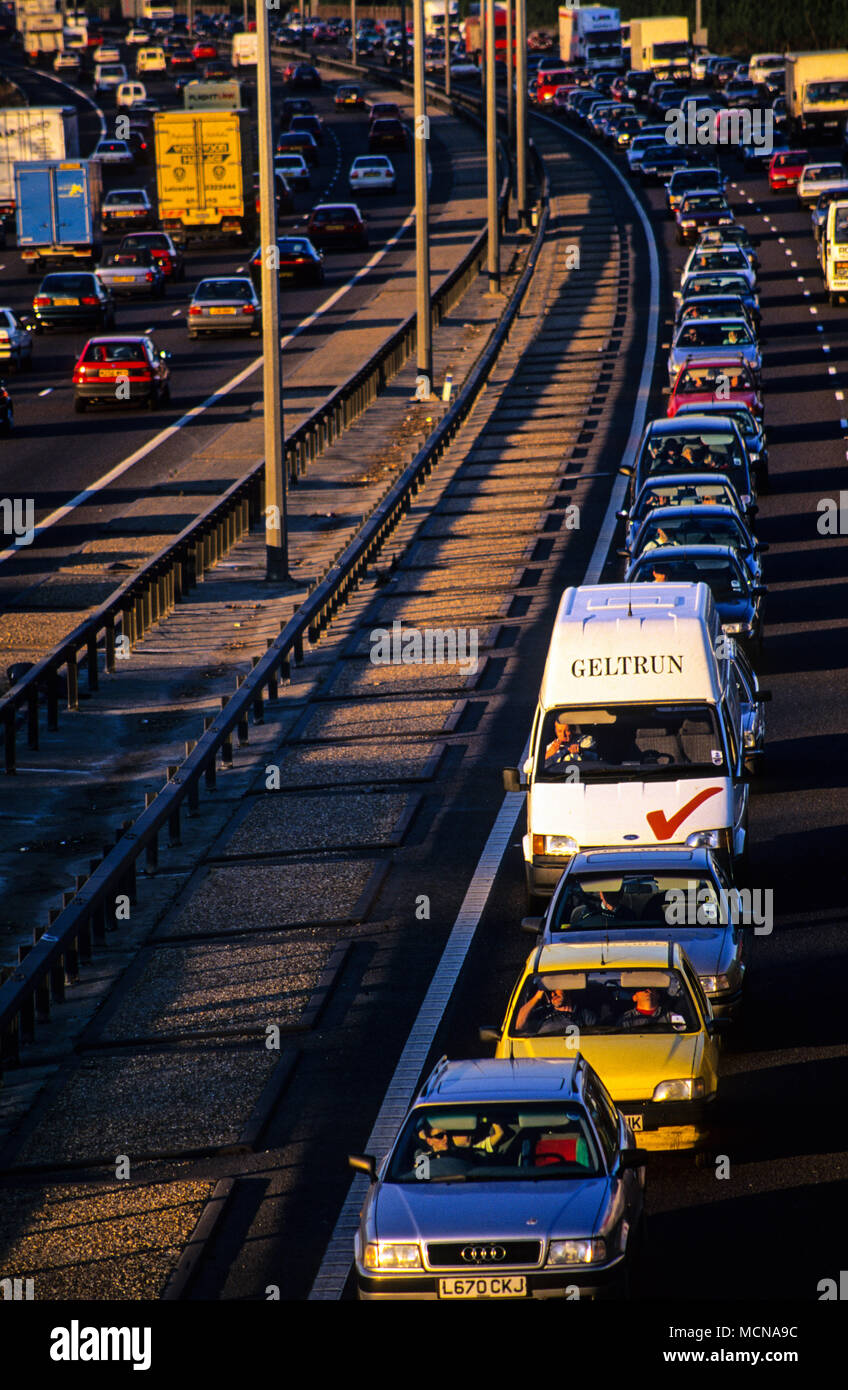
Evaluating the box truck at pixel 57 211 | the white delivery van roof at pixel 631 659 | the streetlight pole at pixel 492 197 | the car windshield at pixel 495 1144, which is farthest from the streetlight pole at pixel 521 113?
the car windshield at pixel 495 1144

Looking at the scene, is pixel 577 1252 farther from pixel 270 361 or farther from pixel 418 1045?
pixel 270 361

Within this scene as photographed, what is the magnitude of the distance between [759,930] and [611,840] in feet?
4.09

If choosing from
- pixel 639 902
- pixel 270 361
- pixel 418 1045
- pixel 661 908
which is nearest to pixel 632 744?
pixel 639 902

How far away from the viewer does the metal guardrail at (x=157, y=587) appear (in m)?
23.4

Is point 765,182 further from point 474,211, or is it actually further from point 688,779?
point 688,779

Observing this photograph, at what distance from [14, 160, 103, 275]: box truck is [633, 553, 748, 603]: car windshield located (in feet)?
158

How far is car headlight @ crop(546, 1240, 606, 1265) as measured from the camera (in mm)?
10719

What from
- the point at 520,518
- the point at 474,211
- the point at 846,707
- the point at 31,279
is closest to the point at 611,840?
the point at 846,707

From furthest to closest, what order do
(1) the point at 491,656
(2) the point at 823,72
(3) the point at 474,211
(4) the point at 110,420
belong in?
(2) the point at 823,72, (3) the point at 474,211, (4) the point at 110,420, (1) the point at 491,656

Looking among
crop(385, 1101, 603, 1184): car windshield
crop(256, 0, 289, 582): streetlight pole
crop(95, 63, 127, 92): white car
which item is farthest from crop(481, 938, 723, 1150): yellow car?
crop(95, 63, 127, 92): white car

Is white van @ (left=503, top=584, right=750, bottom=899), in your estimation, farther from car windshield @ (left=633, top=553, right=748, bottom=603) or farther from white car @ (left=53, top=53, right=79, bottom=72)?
white car @ (left=53, top=53, right=79, bottom=72)

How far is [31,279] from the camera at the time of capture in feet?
232

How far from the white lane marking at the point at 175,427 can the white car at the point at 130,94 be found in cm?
6049

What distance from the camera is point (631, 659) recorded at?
1833 centimetres
